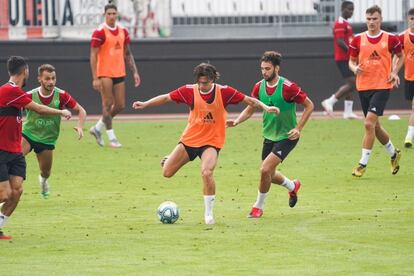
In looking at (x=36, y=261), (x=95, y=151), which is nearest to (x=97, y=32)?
(x=95, y=151)

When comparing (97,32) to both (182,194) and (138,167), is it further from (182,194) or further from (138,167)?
(182,194)

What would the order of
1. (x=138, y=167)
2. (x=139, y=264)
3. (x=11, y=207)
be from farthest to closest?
(x=138, y=167) < (x=11, y=207) < (x=139, y=264)

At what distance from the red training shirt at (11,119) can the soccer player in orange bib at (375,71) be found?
20.8 feet

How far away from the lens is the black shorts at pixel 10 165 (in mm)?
12031

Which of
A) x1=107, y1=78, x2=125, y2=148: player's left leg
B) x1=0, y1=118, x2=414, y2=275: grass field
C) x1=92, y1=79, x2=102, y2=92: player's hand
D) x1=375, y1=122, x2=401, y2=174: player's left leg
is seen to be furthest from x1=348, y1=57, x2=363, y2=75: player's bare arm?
x1=92, y1=79, x2=102, y2=92: player's hand

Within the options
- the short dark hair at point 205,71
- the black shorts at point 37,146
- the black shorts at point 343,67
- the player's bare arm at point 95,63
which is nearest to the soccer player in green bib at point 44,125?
the black shorts at point 37,146

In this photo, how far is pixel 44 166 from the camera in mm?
15266

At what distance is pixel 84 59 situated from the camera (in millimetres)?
27750

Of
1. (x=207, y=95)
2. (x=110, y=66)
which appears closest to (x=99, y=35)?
(x=110, y=66)

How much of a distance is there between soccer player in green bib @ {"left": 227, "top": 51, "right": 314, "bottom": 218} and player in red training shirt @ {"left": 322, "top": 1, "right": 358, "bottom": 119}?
447 inches

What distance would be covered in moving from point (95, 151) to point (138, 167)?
2.63 m

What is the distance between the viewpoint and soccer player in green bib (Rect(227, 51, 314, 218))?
534 inches

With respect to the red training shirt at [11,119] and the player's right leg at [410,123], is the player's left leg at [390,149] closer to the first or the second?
the player's right leg at [410,123]

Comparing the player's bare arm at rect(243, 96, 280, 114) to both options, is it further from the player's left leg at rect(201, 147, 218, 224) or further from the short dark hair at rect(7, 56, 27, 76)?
the short dark hair at rect(7, 56, 27, 76)
